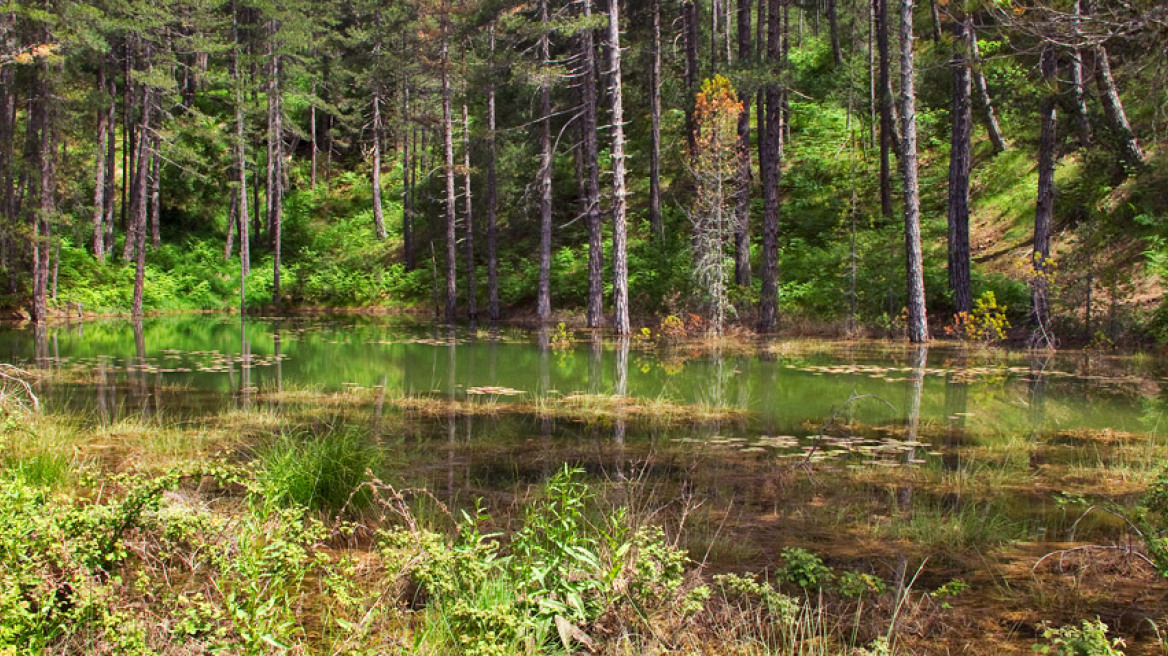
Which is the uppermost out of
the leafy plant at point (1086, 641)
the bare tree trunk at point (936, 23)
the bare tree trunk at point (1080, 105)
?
the bare tree trunk at point (936, 23)

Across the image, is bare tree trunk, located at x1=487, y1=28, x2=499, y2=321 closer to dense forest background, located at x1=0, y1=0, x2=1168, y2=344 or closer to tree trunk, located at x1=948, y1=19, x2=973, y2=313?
dense forest background, located at x1=0, y1=0, x2=1168, y2=344

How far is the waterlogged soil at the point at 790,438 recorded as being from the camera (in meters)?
4.24

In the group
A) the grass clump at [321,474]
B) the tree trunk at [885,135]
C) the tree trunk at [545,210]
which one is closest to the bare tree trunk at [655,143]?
the tree trunk at [545,210]

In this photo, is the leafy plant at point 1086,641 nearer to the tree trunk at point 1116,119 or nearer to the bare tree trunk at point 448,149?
the tree trunk at point 1116,119

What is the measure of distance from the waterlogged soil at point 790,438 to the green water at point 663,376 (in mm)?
77

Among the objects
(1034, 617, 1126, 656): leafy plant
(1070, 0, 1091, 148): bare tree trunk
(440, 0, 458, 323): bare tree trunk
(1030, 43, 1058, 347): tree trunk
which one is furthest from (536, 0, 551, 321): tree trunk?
(1034, 617, 1126, 656): leafy plant

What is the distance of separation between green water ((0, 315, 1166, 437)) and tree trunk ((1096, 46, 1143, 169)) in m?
6.72

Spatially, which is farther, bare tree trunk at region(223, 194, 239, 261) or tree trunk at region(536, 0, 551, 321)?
bare tree trunk at region(223, 194, 239, 261)

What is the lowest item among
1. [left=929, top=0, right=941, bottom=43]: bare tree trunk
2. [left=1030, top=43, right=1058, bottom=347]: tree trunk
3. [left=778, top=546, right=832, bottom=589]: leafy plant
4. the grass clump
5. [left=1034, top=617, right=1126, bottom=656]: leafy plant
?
[left=778, top=546, right=832, bottom=589]: leafy plant

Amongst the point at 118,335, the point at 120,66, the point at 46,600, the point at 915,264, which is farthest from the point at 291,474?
the point at 120,66

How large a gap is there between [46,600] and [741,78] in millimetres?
18836

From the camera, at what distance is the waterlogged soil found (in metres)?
4.24

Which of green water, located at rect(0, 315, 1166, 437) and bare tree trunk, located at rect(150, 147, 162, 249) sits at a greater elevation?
bare tree trunk, located at rect(150, 147, 162, 249)

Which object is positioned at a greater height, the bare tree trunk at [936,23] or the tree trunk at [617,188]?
the bare tree trunk at [936,23]
